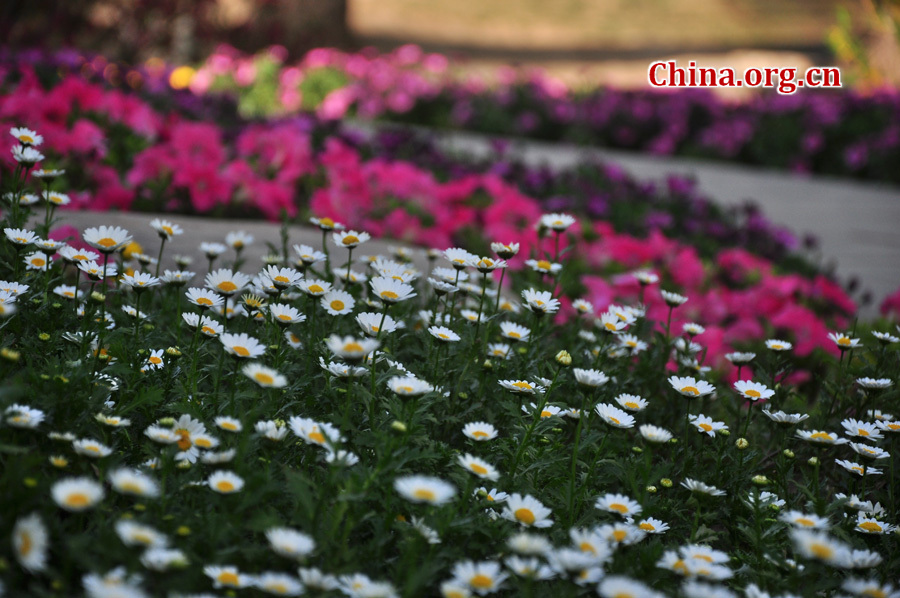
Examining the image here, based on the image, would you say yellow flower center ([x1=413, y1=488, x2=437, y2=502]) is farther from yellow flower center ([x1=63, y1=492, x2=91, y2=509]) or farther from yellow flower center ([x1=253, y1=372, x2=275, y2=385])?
yellow flower center ([x1=63, y1=492, x2=91, y2=509])

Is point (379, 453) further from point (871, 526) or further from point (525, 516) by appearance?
point (871, 526)

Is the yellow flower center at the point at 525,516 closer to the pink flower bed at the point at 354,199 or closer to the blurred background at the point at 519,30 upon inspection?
the pink flower bed at the point at 354,199

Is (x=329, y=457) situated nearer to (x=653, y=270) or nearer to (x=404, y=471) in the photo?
(x=404, y=471)

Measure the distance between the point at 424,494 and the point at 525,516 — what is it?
0.82 ft

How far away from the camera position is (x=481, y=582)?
3.71ft

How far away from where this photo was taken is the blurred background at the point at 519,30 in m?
8.14

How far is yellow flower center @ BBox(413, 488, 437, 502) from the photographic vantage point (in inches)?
45.9

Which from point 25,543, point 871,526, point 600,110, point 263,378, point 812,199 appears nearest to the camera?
point 25,543

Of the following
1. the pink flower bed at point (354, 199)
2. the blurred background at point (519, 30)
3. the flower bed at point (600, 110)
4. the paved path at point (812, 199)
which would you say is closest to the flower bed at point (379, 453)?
the pink flower bed at point (354, 199)

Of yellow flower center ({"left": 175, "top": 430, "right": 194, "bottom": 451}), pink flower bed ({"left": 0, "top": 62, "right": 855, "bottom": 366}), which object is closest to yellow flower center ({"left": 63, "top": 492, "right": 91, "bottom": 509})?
yellow flower center ({"left": 175, "top": 430, "right": 194, "bottom": 451})

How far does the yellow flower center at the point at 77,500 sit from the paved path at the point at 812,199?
437cm

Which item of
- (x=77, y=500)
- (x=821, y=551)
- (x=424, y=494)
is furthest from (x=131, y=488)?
(x=821, y=551)

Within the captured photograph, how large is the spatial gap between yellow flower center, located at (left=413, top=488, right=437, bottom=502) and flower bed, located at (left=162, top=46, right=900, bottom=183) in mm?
7907

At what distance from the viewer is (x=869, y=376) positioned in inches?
84.6
